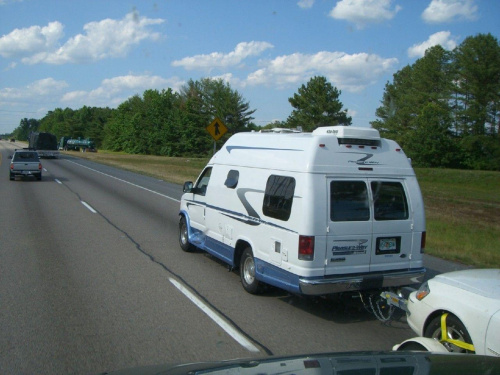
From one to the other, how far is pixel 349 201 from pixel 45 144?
5565cm

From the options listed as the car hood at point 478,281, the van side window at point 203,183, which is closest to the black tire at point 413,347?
the car hood at point 478,281

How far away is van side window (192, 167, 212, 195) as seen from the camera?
9.92m

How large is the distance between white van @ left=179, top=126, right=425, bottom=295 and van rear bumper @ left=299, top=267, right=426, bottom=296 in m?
0.01

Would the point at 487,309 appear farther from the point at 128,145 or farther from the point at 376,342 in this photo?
the point at 128,145

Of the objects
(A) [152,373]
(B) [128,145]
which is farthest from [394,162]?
(B) [128,145]

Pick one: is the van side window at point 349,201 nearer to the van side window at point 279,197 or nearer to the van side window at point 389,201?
the van side window at point 389,201

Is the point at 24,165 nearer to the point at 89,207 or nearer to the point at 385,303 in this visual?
the point at 89,207

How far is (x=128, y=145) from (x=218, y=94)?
3565 cm

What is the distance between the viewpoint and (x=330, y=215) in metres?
6.75

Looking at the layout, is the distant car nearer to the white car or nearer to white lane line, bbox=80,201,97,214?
white lane line, bbox=80,201,97,214

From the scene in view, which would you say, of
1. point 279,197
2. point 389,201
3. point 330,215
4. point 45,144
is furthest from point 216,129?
point 45,144

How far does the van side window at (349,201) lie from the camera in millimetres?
6828

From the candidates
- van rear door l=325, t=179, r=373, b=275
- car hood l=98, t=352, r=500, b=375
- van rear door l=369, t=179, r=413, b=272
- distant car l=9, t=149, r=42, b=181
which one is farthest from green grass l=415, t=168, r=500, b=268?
distant car l=9, t=149, r=42, b=181

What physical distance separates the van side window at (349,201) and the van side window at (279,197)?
0.55m
